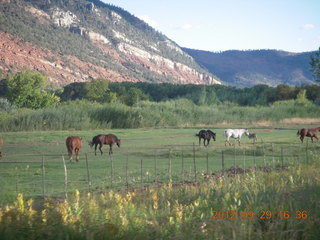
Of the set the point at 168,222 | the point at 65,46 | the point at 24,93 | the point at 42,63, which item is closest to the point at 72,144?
the point at 168,222

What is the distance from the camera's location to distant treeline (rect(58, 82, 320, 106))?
3322 inches

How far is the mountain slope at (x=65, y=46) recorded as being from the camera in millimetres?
133500

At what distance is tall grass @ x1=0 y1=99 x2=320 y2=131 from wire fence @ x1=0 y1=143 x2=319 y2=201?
62.2 feet

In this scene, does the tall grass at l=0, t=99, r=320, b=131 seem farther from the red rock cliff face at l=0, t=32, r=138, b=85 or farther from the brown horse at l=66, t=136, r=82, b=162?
the red rock cliff face at l=0, t=32, r=138, b=85

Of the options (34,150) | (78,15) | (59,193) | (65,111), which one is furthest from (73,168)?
(78,15)

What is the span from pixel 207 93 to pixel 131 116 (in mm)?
47584

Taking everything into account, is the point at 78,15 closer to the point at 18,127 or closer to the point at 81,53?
the point at 81,53

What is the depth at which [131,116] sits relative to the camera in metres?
50.1

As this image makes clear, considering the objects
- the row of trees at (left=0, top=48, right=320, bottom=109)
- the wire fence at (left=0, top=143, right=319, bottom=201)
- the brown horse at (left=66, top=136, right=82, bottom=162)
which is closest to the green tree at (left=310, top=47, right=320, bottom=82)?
the row of trees at (left=0, top=48, right=320, bottom=109)

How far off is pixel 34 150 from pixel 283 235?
22445 mm

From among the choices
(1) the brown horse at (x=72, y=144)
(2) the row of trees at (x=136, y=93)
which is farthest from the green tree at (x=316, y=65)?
(1) the brown horse at (x=72, y=144)

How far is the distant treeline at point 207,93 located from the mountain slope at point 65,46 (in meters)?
28.2
